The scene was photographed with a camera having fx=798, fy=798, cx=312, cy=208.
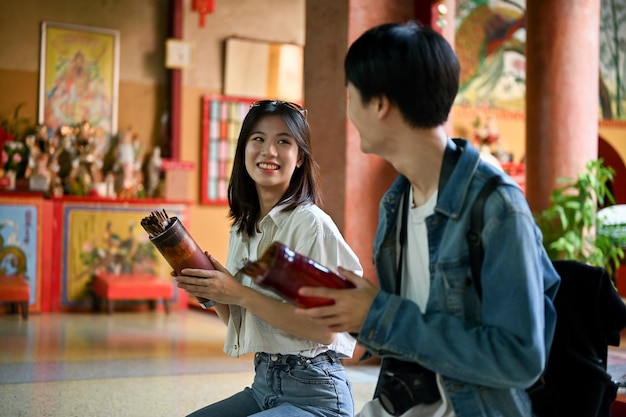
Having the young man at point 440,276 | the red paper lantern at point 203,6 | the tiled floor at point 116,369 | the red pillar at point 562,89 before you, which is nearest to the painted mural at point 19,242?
the tiled floor at point 116,369

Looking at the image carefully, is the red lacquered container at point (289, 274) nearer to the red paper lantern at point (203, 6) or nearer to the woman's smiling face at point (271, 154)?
the woman's smiling face at point (271, 154)

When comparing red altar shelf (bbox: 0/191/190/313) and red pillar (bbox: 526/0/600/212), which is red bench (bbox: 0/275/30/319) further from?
red pillar (bbox: 526/0/600/212)

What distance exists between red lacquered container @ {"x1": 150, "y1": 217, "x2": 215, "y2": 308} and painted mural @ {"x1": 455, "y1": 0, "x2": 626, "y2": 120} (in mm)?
8997

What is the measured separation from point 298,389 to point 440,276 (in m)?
0.80

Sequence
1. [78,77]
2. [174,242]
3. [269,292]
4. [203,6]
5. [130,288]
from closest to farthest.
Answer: [174,242]
[269,292]
[130,288]
[203,6]
[78,77]

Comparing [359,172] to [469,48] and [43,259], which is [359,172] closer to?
[43,259]

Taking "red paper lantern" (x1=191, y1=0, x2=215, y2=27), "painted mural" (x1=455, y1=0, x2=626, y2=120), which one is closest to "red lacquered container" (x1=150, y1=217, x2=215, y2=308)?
"red paper lantern" (x1=191, y1=0, x2=215, y2=27)

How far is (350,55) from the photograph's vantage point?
132 cm

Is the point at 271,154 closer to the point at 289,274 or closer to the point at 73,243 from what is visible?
the point at 289,274

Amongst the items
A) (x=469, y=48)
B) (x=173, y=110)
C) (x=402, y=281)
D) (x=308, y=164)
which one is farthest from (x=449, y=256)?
(x=469, y=48)

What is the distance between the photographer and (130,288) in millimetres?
7848

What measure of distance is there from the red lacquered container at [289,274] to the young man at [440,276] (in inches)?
0.7

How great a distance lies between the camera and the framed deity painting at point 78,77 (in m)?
8.66

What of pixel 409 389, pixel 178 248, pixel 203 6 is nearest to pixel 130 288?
pixel 203 6
